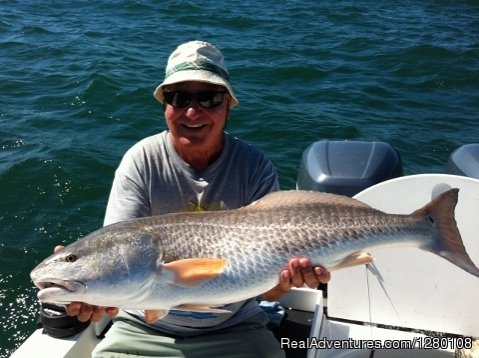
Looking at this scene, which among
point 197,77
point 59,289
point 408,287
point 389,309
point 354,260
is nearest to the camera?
point 59,289

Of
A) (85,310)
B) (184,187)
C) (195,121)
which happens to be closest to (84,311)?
(85,310)

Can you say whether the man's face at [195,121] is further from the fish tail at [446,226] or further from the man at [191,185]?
the fish tail at [446,226]

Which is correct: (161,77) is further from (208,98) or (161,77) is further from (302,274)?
(302,274)

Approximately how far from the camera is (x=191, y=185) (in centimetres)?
357

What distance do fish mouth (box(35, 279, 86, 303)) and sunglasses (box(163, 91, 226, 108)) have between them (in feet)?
4.52

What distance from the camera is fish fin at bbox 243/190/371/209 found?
123 inches

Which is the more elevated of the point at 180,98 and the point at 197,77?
the point at 197,77

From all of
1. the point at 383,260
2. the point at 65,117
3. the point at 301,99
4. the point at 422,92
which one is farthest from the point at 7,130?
the point at 422,92

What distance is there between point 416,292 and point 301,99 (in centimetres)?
754

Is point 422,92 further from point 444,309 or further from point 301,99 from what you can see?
point 444,309

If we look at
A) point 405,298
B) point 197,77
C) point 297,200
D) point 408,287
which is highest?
point 197,77

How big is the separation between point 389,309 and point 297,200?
5.12 ft

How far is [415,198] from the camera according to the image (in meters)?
3.83

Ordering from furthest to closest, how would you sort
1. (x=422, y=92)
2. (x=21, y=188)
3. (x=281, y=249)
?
(x=422, y=92) < (x=21, y=188) < (x=281, y=249)
